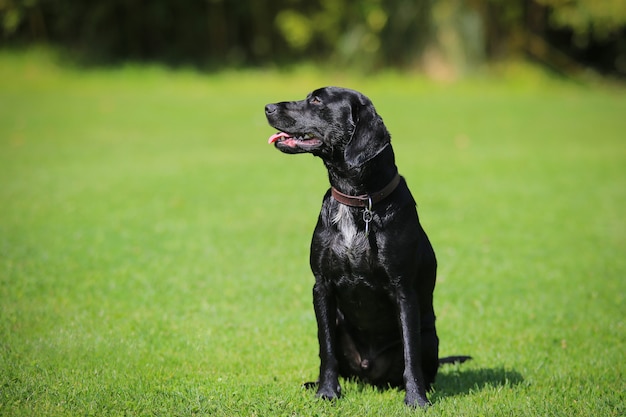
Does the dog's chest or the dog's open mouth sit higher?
the dog's open mouth

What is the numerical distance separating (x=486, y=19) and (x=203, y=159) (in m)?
17.2

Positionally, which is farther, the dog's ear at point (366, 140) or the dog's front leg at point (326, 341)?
the dog's front leg at point (326, 341)

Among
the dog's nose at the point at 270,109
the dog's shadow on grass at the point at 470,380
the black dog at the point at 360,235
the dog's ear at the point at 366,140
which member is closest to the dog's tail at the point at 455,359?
the dog's shadow on grass at the point at 470,380

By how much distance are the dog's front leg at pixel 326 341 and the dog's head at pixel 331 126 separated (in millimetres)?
834

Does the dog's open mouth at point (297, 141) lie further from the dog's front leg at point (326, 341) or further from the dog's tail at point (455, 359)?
the dog's tail at point (455, 359)

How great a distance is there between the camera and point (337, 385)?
472cm

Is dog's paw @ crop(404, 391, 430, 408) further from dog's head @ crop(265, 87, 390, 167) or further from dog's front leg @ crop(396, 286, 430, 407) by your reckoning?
dog's head @ crop(265, 87, 390, 167)

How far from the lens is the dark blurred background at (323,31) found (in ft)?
92.2

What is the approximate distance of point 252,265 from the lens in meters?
8.50

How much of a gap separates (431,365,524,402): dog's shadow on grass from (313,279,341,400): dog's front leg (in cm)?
68

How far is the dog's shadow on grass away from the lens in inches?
200

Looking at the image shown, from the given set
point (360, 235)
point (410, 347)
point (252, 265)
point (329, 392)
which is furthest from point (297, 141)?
point (252, 265)

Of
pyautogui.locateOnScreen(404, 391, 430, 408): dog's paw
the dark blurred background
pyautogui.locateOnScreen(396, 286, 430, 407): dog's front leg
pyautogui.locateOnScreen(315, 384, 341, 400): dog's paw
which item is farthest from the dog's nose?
the dark blurred background

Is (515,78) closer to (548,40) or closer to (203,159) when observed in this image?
(548,40)
